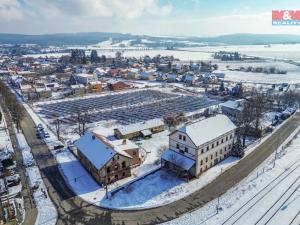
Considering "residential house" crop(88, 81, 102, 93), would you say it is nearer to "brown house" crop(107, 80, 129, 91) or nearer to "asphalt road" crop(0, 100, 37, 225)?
"brown house" crop(107, 80, 129, 91)

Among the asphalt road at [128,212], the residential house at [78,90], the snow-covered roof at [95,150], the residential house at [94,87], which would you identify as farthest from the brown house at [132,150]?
the residential house at [94,87]

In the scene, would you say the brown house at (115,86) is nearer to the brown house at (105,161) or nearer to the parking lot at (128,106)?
the parking lot at (128,106)

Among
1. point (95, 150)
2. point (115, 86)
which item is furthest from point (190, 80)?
point (95, 150)

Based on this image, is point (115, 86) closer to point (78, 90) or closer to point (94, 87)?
point (94, 87)

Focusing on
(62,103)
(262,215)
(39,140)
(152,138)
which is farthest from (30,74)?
(262,215)

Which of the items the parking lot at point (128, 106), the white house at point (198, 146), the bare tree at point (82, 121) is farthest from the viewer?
the parking lot at point (128, 106)

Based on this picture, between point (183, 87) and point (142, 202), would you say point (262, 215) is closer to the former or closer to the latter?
point (142, 202)

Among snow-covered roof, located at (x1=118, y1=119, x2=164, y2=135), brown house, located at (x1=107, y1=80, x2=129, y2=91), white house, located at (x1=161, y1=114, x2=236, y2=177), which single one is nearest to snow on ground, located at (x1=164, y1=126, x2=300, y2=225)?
white house, located at (x1=161, y1=114, x2=236, y2=177)
